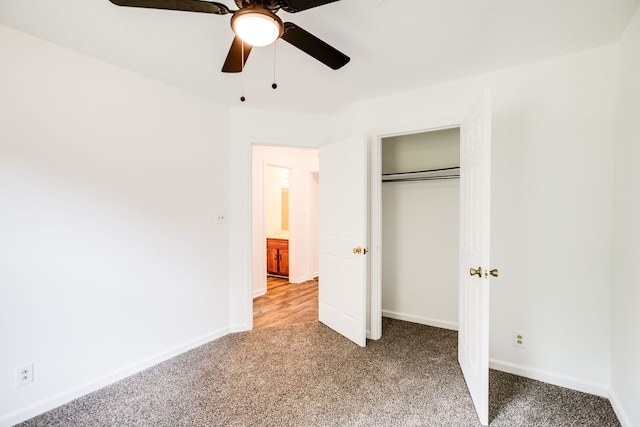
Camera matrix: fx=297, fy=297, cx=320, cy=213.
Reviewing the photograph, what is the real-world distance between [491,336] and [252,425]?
1929mm

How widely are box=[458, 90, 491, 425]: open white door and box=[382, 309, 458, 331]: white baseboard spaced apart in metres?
0.88

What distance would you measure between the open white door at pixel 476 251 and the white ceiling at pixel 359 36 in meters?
0.45

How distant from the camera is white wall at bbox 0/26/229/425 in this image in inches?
73.1

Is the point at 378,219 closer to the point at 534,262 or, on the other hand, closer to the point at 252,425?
the point at 534,262

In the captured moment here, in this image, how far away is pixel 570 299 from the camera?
216 centimetres

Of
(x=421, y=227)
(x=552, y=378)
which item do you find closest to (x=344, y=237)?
(x=421, y=227)

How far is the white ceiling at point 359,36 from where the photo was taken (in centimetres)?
164

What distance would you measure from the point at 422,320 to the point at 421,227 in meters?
1.07

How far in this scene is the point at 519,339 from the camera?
2.33 metres

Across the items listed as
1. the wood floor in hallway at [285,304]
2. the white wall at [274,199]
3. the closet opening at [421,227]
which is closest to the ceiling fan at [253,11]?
the closet opening at [421,227]

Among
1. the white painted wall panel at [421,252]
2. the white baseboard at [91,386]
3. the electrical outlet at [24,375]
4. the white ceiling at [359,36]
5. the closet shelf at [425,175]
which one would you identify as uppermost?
the white ceiling at [359,36]

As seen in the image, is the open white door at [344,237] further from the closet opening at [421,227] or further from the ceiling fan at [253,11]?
the ceiling fan at [253,11]


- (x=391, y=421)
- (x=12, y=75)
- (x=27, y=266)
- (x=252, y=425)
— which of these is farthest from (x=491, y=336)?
(x=12, y=75)

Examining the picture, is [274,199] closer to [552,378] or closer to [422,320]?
[422,320]
